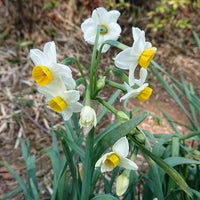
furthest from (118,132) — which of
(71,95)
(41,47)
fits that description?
(41,47)

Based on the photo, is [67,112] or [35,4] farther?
[35,4]

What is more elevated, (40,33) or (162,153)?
(162,153)

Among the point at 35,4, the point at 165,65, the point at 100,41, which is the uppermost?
the point at 100,41

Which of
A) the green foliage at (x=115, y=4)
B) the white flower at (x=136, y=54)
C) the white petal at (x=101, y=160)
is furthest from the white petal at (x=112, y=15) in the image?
the green foliage at (x=115, y=4)

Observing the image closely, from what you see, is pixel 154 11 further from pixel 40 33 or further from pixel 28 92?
pixel 28 92

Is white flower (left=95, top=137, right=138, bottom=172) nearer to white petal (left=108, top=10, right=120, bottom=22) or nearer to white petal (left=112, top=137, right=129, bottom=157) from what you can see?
white petal (left=112, top=137, right=129, bottom=157)

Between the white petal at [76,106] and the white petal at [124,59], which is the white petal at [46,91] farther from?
the white petal at [124,59]

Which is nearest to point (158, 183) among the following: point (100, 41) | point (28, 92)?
point (100, 41)
